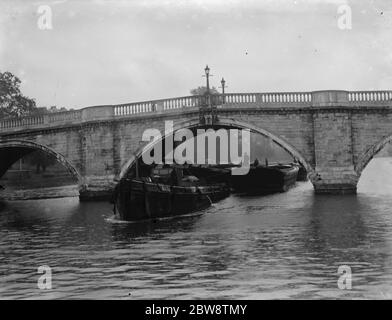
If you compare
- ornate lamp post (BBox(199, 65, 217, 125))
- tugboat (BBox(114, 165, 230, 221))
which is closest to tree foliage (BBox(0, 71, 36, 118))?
ornate lamp post (BBox(199, 65, 217, 125))

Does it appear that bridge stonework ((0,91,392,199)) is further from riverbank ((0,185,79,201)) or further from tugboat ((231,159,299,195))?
tugboat ((231,159,299,195))

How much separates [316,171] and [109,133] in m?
11.3

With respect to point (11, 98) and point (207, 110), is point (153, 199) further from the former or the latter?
Result: point (11, 98)

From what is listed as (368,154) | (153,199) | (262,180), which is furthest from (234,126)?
(153,199)

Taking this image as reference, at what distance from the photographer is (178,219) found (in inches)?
784

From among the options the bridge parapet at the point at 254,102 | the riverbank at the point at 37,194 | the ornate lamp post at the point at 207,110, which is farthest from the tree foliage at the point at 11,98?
the ornate lamp post at the point at 207,110

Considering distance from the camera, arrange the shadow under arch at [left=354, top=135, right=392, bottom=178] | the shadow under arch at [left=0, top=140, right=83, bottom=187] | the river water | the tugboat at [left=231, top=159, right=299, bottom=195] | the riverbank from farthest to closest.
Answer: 1. the tugboat at [left=231, top=159, right=299, bottom=195]
2. the riverbank
3. the shadow under arch at [left=0, top=140, right=83, bottom=187]
4. the shadow under arch at [left=354, top=135, right=392, bottom=178]
5. the river water

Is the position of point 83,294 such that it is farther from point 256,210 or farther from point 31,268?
point 256,210

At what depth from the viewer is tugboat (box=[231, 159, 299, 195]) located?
36.0 meters

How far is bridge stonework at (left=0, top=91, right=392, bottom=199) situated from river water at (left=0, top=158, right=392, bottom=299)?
183 inches

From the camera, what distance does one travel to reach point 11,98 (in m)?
56.1

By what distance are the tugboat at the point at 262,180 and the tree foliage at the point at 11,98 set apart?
29.2m

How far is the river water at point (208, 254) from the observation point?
8859 millimetres
